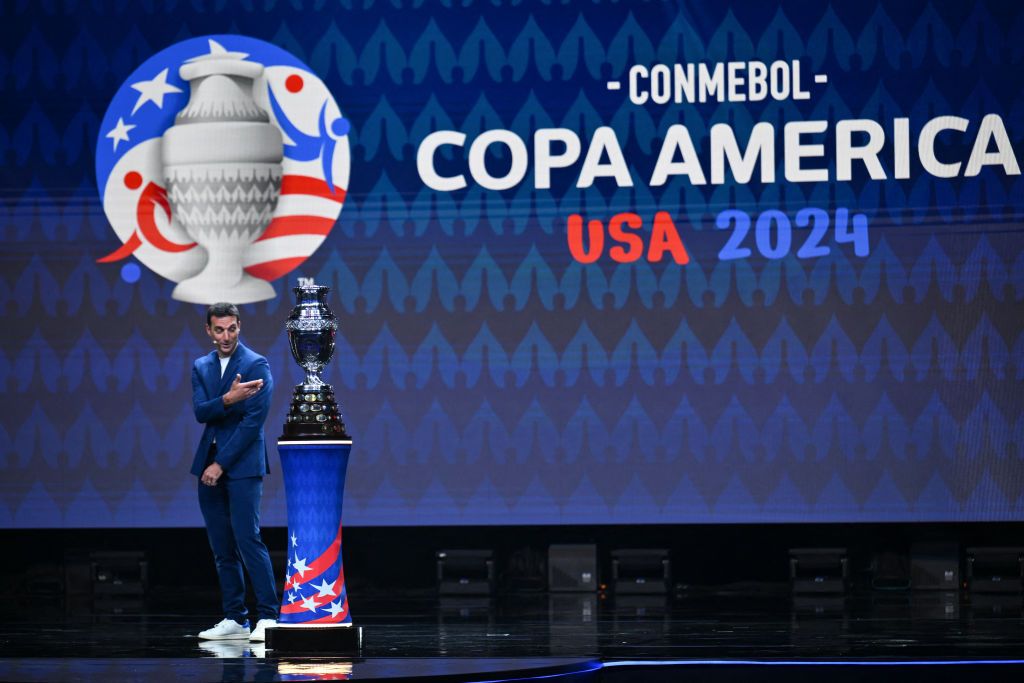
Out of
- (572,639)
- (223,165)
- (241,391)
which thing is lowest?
(572,639)

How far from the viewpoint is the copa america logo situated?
7.27 m

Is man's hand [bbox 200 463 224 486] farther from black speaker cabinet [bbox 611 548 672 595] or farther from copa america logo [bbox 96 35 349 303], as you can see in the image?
black speaker cabinet [bbox 611 548 672 595]

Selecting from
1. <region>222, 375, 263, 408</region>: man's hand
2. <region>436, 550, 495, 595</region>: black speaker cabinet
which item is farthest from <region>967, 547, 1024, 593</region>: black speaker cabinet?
<region>222, 375, 263, 408</region>: man's hand

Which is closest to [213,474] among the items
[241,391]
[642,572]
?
[241,391]

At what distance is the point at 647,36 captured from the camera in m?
7.09

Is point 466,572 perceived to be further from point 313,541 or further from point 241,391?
point 313,541

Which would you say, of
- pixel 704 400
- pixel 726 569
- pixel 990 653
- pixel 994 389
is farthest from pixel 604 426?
pixel 990 653


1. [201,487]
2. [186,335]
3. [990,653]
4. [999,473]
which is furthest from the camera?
[186,335]

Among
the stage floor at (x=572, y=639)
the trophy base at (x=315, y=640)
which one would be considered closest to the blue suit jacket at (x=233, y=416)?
the stage floor at (x=572, y=639)

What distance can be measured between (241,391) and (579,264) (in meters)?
2.37

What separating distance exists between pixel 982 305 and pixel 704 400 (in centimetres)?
142

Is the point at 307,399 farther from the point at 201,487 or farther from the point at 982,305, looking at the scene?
the point at 982,305

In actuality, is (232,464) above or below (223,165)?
below

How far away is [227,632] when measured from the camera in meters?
5.30
